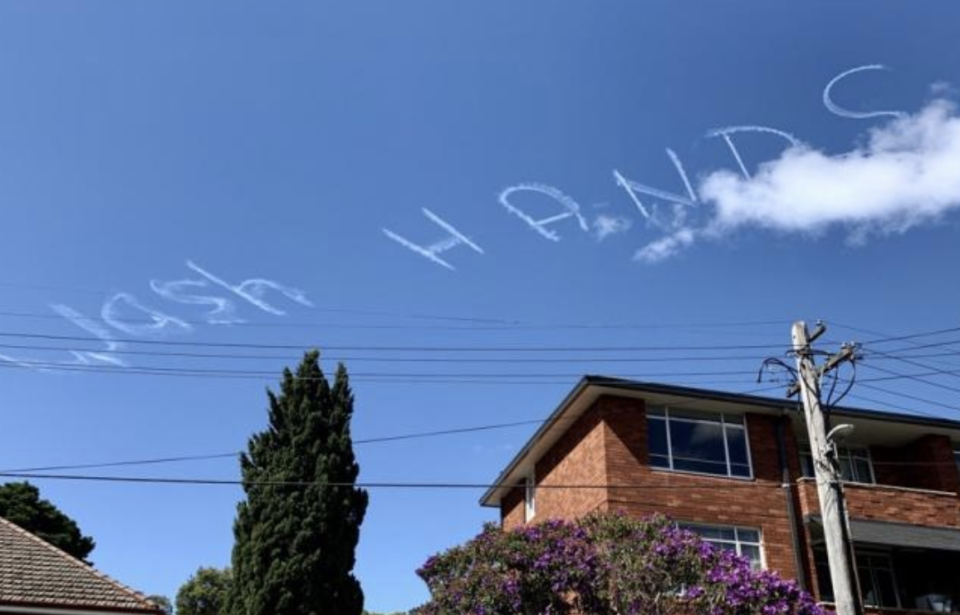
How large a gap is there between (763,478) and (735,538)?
1769 millimetres

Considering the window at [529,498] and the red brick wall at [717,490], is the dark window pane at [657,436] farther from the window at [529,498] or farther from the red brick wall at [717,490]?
A: the window at [529,498]

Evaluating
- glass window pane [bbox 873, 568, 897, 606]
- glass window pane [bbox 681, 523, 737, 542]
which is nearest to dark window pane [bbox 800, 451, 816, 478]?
glass window pane [bbox 873, 568, 897, 606]

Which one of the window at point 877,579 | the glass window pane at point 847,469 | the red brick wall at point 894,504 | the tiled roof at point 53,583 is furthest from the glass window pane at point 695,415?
the tiled roof at point 53,583

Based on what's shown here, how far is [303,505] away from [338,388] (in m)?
3.06

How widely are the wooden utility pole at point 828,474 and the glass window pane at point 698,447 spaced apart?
7.06m

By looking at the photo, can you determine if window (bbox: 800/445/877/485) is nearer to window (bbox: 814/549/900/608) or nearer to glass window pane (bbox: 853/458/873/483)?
glass window pane (bbox: 853/458/873/483)

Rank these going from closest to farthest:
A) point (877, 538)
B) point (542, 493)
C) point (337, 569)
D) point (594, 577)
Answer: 1. point (594, 577)
2. point (337, 569)
3. point (877, 538)
4. point (542, 493)

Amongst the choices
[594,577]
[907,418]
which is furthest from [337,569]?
[907,418]

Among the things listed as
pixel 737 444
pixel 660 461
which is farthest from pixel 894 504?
pixel 660 461

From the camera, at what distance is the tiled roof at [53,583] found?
54.8 feet

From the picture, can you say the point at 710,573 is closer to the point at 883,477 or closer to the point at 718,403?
the point at 718,403

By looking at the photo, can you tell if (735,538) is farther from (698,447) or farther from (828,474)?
(828,474)

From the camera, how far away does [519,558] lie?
16.2 meters

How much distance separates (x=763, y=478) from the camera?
22.0 metres
